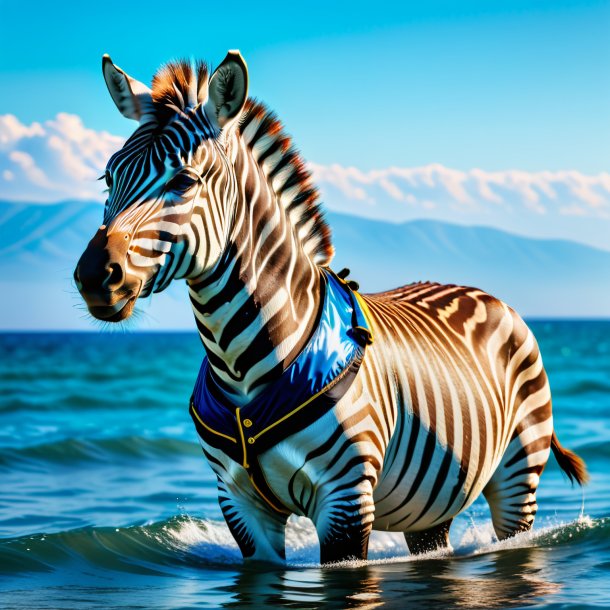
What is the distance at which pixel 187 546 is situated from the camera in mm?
6559

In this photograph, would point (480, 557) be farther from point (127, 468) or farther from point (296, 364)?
point (127, 468)

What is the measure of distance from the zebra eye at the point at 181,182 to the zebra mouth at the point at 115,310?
0.47 meters

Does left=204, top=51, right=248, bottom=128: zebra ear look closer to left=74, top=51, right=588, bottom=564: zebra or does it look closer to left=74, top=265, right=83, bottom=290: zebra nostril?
left=74, top=51, right=588, bottom=564: zebra

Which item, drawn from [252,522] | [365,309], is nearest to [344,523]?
[252,522]

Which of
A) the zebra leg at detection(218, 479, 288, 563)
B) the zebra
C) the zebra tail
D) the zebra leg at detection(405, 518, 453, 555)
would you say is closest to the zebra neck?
the zebra

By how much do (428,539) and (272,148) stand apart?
258cm

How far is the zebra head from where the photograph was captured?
3.96 meters

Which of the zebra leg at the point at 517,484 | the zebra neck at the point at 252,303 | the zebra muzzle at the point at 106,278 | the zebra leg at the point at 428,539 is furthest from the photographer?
the zebra leg at the point at 428,539

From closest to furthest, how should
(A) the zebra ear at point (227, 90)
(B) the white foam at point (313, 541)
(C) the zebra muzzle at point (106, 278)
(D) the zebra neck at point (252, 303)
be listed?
(C) the zebra muzzle at point (106, 278) < (A) the zebra ear at point (227, 90) < (D) the zebra neck at point (252, 303) < (B) the white foam at point (313, 541)

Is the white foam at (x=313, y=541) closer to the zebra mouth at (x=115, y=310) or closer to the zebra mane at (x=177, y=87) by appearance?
the zebra mouth at (x=115, y=310)

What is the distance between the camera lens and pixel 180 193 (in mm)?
4207

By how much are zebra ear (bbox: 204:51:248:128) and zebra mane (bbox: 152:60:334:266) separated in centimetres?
15

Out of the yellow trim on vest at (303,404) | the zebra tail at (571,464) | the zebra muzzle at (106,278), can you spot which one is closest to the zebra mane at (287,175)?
the yellow trim on vest at (303,404)

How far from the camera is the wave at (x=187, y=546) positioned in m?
5.98
